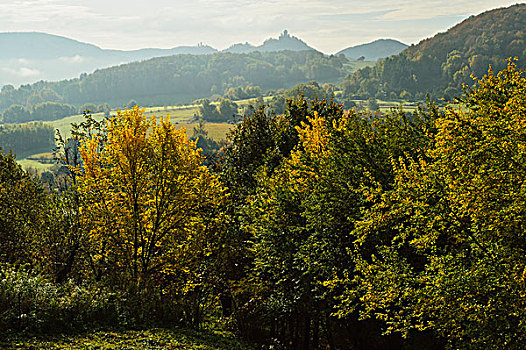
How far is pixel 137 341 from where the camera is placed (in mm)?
14648

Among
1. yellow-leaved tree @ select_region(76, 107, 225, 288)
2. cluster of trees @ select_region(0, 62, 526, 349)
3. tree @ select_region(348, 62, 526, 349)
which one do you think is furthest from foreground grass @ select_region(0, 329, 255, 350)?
tree @ select_region(348, 62, 526, 349)

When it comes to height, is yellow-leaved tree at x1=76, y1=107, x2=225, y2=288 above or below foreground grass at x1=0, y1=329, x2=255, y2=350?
above

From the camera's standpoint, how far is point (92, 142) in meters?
24.4

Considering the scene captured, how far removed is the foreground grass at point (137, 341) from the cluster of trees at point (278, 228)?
1.15 m

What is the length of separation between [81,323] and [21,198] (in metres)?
11.2

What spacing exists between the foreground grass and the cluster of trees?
115cm

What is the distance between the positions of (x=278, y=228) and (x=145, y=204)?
708cm

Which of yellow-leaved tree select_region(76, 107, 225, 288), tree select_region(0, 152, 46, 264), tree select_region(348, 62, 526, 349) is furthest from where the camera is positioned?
yellow-leaved tree select_region(76, 107, 225, 288)

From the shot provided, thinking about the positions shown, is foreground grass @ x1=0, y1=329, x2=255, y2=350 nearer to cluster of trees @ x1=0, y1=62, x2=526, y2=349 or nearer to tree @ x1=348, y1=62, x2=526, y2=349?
cluster of trees @ x1=0, y1=62, x2=526, y2=349

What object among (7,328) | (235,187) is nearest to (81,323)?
(7,328)

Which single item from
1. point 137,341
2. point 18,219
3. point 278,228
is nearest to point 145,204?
point 18,219

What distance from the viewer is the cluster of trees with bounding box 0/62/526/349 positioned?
49.2 ft

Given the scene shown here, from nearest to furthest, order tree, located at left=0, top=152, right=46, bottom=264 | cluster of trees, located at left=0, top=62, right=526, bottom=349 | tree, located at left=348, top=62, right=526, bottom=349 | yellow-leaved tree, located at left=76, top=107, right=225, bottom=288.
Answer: tree, located at left=348, top=62, right=526, bottom=349
cluster of trees, located at left=0, top=62, right=526, bottom=349
tree, located at left=0, top=152, right=46, bottom=264
yellow-leaved tree, located at left=76, top=107, right=225, bottom=288

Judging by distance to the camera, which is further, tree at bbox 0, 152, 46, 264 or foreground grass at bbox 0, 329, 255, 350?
tree at bbox 0, 152, 46, 264
